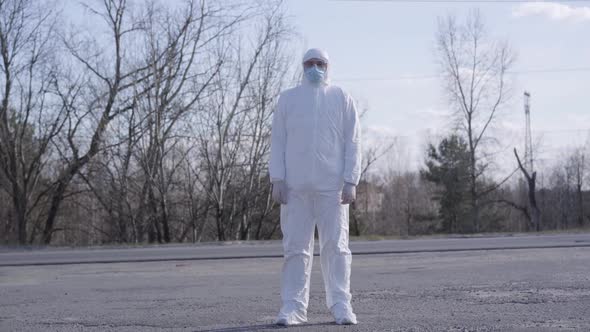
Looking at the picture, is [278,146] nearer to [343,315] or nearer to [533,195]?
[343,315]

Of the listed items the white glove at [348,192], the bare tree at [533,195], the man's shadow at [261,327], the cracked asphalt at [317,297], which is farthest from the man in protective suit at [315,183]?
the bare tree at [533,195]

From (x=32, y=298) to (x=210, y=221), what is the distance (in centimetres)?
2067

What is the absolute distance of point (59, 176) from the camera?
94.7 ft

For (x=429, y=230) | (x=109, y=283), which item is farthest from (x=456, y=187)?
(x=109, y=283)

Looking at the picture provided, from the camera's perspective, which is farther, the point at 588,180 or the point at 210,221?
the point at 588,180

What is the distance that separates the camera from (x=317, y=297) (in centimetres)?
746

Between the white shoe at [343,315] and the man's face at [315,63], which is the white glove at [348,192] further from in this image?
the man's face at [315,63]

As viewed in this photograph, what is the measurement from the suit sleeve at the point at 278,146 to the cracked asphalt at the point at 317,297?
1116 mm

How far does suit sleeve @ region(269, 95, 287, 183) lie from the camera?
5840mm

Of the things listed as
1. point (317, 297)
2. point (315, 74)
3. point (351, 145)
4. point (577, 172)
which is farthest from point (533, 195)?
point (315, 74)

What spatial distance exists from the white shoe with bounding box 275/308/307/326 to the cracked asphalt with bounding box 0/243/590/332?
12 cm

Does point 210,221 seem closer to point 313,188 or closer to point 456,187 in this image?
point 456,187

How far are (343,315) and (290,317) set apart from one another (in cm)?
38

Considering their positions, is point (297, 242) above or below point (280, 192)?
below
